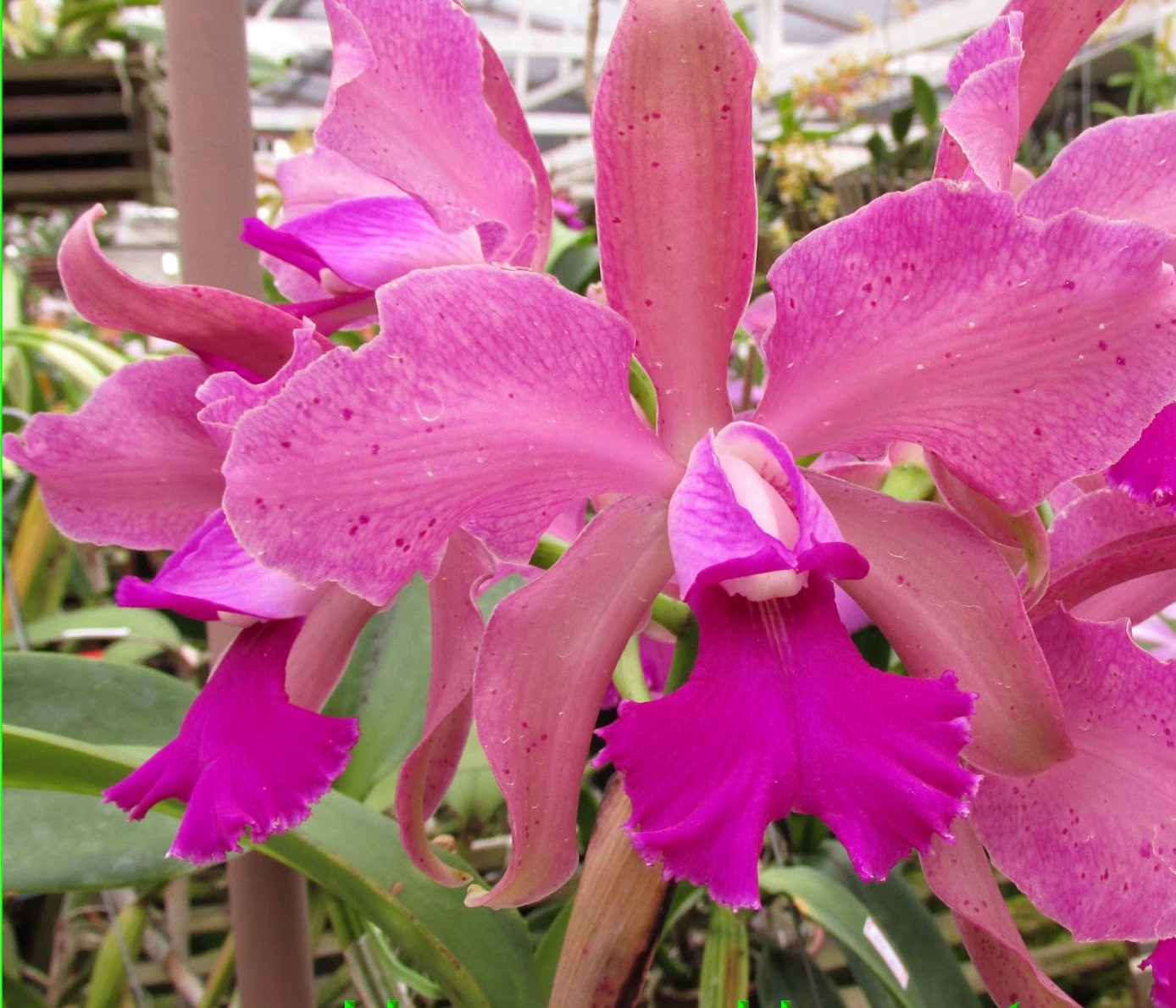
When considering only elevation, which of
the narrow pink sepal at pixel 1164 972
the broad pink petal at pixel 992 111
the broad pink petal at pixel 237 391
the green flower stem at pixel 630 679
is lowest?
the narrow pink sepal at pixel 1164 972

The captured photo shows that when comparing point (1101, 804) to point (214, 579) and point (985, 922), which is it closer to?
point (985, 922)

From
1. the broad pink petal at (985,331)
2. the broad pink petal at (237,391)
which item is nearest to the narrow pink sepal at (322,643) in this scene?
the broad pink petal at (237,391)

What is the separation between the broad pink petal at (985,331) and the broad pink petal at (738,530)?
0.04 m

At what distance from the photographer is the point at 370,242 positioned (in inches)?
18.4

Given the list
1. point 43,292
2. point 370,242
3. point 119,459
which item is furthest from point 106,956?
point 43,292

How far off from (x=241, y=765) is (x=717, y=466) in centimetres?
22

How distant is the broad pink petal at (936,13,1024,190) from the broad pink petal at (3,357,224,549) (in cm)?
33

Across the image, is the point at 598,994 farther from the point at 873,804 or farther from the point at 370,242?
the point at 370,242

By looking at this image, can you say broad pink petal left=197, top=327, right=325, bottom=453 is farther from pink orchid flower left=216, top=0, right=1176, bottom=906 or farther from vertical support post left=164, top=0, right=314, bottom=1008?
vertical support post left=164, top=0, right=314, bottom=1008

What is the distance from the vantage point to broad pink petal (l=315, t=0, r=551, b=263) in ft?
1.31

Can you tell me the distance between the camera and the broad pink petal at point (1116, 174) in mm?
418

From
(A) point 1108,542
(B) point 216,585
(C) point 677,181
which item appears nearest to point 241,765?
(B) point 216,585

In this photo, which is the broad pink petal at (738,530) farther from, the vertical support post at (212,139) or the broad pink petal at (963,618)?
the vertical support post at (212,139)

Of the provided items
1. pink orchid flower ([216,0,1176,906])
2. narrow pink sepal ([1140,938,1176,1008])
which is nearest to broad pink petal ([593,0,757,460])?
pink orchid flower ([216,0,1176,906])
